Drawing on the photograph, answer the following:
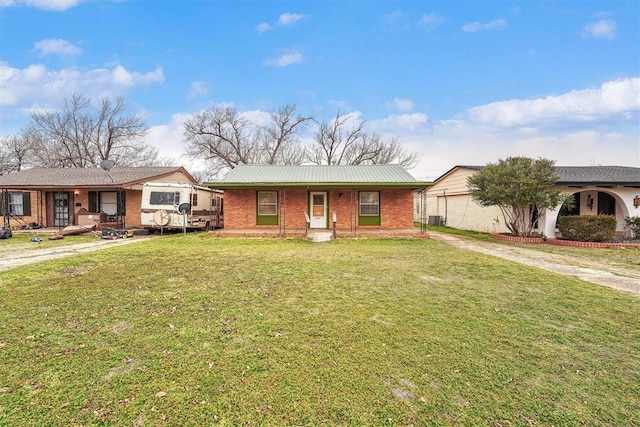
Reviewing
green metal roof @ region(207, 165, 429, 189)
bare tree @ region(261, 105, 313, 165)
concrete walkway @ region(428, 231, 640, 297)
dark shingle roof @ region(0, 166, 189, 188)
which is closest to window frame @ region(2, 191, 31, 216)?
dark shingle roof @ region(0, 166, 189, 188)

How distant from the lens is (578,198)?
48.9ft

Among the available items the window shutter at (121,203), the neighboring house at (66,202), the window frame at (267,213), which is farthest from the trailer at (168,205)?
the window frame at (267,213)

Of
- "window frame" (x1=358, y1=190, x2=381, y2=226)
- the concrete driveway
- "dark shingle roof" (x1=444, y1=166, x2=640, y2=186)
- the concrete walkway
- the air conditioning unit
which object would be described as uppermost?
"dark shingle roof" (x1=444, y1=166, x2=640, y2=186)

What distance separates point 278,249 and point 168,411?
7591mm

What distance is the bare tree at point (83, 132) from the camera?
98.3ft

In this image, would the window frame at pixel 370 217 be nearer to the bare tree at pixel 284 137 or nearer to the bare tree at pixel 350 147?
the bare tree at pixel 350 147

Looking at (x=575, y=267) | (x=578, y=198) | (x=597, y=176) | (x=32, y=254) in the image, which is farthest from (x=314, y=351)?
(x=578, y=198)

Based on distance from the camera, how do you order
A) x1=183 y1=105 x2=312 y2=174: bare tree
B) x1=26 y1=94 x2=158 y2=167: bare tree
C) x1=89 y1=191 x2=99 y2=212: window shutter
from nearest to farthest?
x1=89 y1=191 x2=99 y2=212: window shutter < x1=26 y1=94 x2=158 y2=167: bare tree < x1=183 y1=105 x2=312 y2=174: bare tree

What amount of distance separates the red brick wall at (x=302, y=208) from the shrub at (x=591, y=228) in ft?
20.6

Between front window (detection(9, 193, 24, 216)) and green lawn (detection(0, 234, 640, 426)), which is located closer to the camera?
green lawn (detection(0, 234, 640, 426))

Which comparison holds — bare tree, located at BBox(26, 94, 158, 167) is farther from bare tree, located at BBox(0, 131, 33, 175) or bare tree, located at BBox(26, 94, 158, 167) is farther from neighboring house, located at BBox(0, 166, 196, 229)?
neighboring house, located at BBox(0, 166, 196, 229)

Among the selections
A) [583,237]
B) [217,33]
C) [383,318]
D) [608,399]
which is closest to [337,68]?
[217,33]

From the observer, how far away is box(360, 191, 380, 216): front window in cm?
1433

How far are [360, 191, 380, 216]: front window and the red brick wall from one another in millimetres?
216
